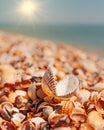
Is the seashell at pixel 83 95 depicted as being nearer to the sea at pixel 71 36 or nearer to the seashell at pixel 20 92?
the seashell at pixel 20 92

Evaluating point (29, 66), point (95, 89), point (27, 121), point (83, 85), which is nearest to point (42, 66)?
point (29, 66)

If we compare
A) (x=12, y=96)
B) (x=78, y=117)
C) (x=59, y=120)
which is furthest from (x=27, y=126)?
(x=12, y=96)

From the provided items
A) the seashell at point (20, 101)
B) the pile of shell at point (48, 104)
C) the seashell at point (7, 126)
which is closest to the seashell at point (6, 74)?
the pile of shell at point (48, 104)

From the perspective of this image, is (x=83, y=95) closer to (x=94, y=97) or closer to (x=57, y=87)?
(x=94, y=97)

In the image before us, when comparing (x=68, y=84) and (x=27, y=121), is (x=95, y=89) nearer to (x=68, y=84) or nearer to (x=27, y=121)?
(x=68, y=84)

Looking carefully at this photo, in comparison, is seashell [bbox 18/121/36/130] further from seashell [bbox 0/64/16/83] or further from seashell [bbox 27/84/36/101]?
seashell [bbox 0/64/16/83]

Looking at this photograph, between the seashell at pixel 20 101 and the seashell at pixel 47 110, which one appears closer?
the seashell at pixel 47 110

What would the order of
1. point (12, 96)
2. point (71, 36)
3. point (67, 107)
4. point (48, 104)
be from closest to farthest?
point (67, 107)
point (48, 104)
point (12, 96)
point (71, 36)
